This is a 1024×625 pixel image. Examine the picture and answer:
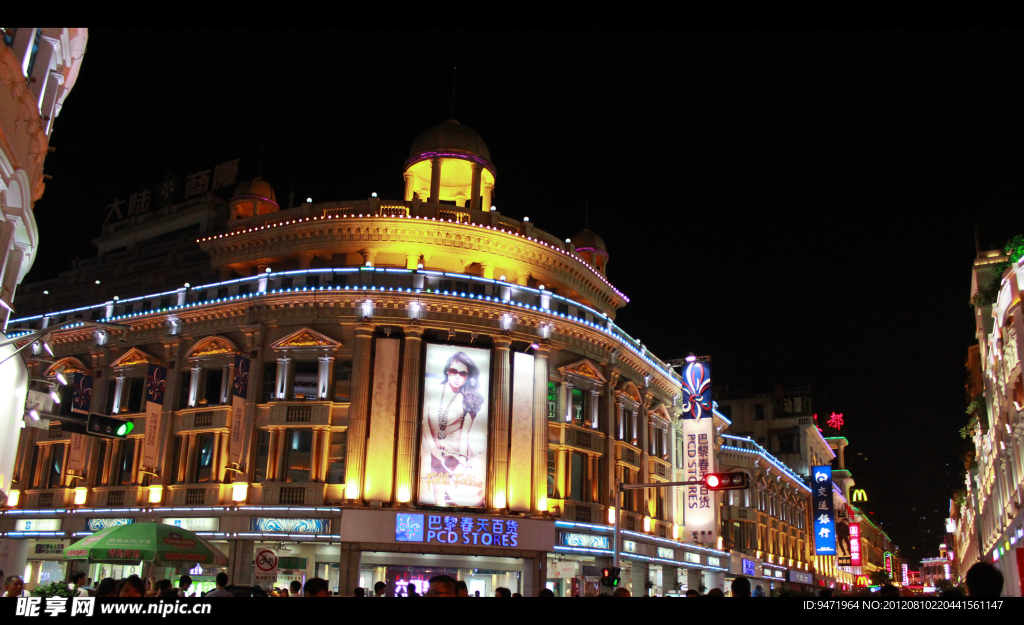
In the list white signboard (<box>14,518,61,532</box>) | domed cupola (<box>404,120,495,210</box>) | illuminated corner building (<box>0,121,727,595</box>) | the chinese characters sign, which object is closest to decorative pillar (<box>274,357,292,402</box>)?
illuminated corner building (<box>0,121,727,595</box>)

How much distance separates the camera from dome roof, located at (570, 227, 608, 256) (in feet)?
155

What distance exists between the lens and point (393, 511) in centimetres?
3000

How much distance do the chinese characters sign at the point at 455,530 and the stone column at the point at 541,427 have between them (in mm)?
1864

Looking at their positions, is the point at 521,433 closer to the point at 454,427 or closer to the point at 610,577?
the point at 454,427

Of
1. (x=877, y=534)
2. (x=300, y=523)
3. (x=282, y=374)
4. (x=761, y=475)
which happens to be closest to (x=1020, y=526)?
(x=300, y=523)

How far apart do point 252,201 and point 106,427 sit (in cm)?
2181

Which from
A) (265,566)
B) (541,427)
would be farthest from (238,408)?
(541,427)

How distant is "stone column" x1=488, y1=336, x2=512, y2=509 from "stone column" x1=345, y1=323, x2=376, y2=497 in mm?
5017

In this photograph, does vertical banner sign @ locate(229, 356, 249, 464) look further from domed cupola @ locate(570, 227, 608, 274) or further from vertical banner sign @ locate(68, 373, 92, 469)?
domed cupola @ locate(570, 227, 608, 274)

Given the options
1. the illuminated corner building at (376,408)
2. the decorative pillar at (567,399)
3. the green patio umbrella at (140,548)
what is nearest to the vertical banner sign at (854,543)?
the illuminated corner building at (376,408)

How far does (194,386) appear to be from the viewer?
111 ft

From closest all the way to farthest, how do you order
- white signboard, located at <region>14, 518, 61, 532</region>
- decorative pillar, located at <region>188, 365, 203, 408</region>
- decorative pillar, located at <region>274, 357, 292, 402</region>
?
decorative pillar, located at <region>274, 357, 292, 402</region> < decorative pillar, located at <region>188, 365, 203, 408</region> < white signboard, located at <region>14, 518, 61, 532</region>

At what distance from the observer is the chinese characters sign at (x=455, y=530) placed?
98.3 ft

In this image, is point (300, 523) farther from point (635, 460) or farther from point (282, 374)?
point (635, 460)
